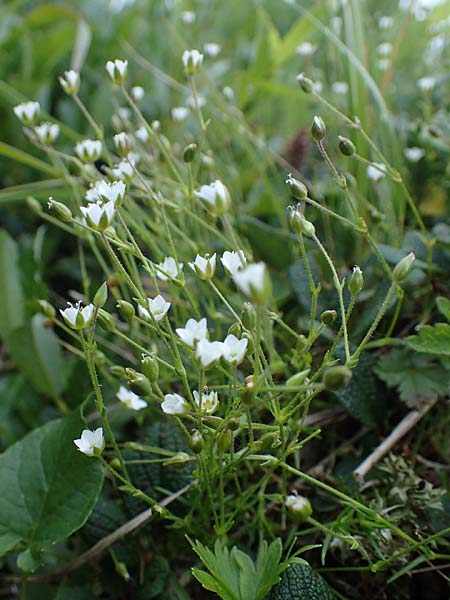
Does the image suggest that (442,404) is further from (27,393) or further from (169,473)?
(27,393)

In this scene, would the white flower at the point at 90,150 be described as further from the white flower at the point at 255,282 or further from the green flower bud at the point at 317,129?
the white flower at the point at 255,282

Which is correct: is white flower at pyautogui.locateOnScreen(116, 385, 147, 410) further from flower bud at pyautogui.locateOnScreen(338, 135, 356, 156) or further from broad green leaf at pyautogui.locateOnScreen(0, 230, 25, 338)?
broad green leaf at pyautogui.locateOnScreen(0, 230, 25, 338)

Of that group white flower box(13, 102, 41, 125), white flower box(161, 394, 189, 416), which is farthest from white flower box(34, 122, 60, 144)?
white flower box(161, 394, 189, 416)

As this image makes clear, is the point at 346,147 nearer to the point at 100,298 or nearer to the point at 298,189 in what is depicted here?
the point at 298,189

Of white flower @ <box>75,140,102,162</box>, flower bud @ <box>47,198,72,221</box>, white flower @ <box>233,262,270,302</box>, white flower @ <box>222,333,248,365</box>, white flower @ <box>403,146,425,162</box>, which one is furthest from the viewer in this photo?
white flower @ <box>403,146,425,162</box>

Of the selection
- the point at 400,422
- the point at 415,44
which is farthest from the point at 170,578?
the point at 415,44
